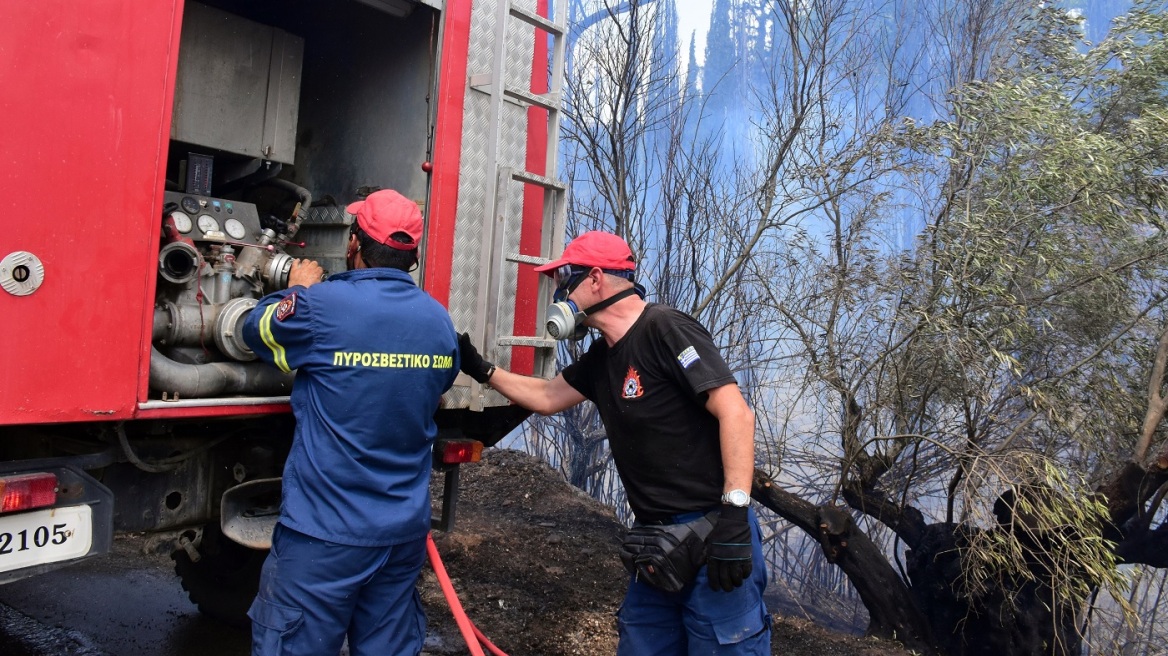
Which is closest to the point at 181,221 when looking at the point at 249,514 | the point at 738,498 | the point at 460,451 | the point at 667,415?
the point at 249,514

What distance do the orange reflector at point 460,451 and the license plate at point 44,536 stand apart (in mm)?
1441

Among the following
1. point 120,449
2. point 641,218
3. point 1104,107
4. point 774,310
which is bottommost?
point 120,449

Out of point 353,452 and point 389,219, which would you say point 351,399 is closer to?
point 353,452

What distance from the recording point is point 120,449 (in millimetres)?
2883

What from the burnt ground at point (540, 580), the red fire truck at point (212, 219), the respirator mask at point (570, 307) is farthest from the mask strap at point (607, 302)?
the burnt ground at point (540, 580)

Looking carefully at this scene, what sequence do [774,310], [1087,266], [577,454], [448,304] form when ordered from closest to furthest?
1. [448,304]
2. [1087,266]
3. [774,310]
4. [577,454]

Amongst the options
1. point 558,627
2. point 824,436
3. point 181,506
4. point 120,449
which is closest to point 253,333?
point 120,449

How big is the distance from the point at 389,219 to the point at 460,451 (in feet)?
4.25

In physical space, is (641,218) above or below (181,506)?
above

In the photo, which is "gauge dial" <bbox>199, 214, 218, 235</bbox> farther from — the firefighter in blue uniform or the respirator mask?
the respirator mask

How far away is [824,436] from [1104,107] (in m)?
2.76

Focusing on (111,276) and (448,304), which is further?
(448,304)

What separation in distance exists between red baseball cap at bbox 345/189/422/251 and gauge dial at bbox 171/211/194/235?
0.89 metres

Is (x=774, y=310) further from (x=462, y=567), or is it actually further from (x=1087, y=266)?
(x=462, y=567)
